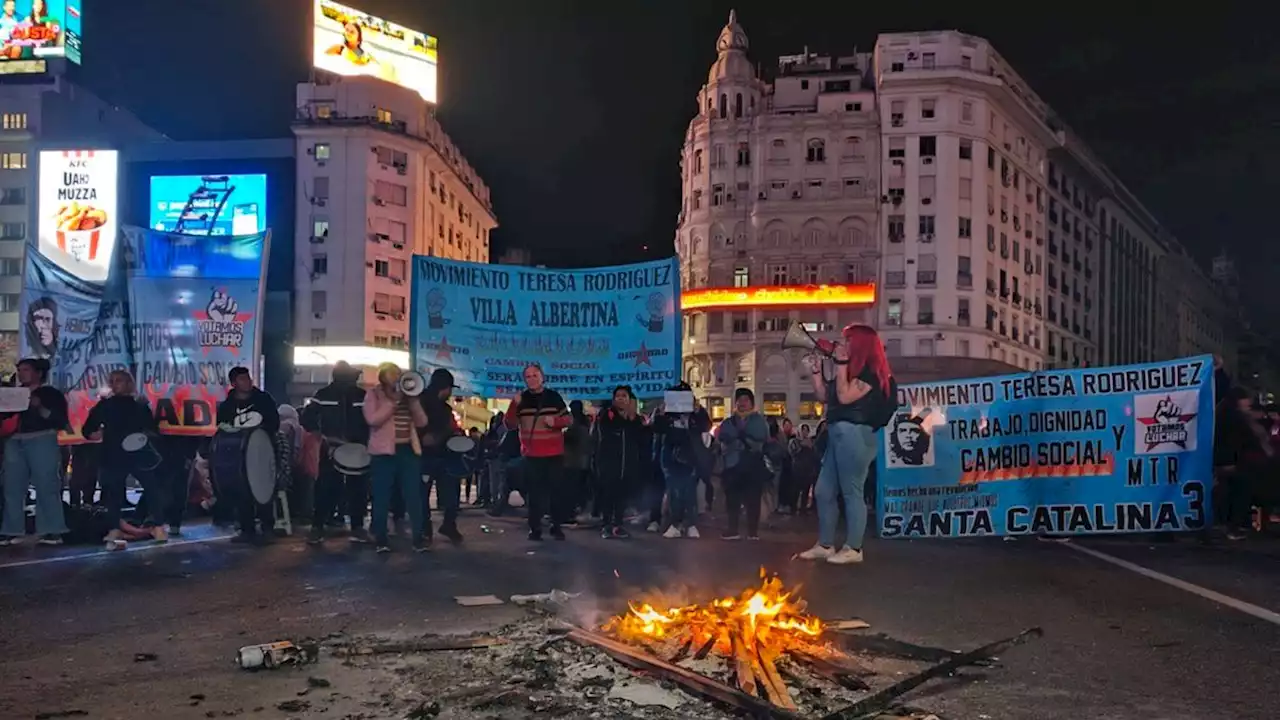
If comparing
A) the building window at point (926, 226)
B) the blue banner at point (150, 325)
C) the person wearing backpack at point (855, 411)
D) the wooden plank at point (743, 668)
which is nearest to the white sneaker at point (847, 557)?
the person wearing backpack at point (855, 411)

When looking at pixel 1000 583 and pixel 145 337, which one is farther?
pixel 145 337

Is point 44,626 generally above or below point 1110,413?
below

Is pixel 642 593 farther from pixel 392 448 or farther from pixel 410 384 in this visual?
pixel 410 384

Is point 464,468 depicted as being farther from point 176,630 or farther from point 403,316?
point 403,316

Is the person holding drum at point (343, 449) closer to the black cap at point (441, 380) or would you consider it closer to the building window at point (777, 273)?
the black cap at point (441, 380)

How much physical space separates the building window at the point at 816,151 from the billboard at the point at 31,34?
51.4 metres

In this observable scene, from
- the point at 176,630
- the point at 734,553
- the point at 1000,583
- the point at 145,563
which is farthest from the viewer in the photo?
the point at 734,553

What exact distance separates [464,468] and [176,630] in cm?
524

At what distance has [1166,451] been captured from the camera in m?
11.0

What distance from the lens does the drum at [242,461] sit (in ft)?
35.1

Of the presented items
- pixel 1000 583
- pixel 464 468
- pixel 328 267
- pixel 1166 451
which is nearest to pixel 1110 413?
pixel 1166 451

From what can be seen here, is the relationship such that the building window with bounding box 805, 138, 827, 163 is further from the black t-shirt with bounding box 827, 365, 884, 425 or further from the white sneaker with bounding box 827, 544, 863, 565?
the white sneaker with bounding box 827, 544, 863, 565

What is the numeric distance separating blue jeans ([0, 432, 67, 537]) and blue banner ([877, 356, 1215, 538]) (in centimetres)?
825

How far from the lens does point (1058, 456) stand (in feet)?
37.0
